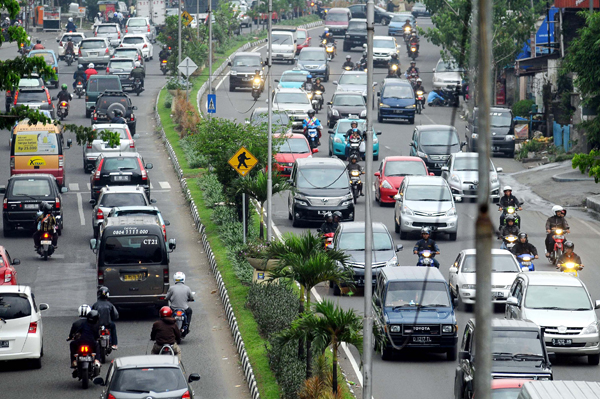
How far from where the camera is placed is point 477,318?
3451mm

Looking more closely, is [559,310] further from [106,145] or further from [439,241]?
[106,145]

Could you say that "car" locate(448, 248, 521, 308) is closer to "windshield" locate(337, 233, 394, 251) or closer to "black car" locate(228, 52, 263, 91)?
"windshield" locate(337, 233, 394, 251)

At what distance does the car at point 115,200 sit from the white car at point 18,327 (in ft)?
33.2

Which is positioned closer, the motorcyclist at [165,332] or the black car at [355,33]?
the motorcyclist at [165,332]

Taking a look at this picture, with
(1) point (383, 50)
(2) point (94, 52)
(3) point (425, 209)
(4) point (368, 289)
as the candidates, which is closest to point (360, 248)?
(3) point (425, 209)

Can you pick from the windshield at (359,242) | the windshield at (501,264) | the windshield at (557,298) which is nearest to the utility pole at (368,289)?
the windshield at (557,298)

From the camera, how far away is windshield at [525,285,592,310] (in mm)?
17719

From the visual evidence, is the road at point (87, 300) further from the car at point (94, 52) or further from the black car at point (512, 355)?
the car at point (94, 52)

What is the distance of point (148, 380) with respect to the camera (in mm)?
13039

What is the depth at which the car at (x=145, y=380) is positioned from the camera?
1291 centimetres

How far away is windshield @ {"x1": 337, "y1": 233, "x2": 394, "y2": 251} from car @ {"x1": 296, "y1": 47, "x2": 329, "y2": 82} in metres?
36.8

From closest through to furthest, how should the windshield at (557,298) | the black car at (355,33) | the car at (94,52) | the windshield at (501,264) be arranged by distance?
the windshield at (557,298)
the windshield at (501,264)
the car at (94,52)
the black car at (355,33)

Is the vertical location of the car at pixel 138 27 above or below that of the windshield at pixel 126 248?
above

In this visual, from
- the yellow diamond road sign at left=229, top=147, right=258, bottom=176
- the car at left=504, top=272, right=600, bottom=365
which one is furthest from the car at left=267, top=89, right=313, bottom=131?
the car at left=504, top=272, right=600, bottom=365
